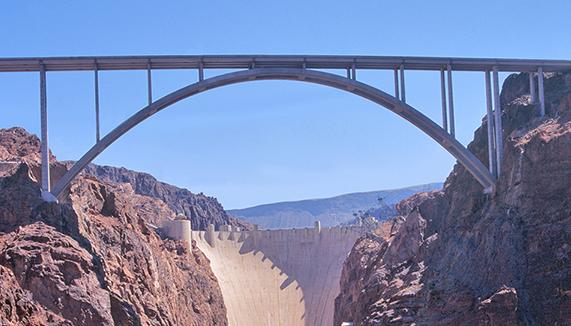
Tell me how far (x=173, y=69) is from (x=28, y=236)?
37.8 feet

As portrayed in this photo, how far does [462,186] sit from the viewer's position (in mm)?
61188

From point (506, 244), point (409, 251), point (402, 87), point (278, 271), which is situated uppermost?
point (402, 87)

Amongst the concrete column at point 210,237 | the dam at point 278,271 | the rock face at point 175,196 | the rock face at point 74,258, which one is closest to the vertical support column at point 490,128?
the rock face at point 74,258

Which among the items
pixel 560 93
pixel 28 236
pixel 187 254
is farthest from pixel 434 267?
pixel 187 254

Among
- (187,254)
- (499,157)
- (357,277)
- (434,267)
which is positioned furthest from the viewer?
(187,254)

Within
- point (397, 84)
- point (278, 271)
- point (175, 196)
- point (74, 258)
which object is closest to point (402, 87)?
point (397, 84)

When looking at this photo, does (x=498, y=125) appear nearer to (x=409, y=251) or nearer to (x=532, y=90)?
(x=532, y=90)

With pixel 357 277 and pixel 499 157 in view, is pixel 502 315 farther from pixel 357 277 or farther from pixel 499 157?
pixel 357 277

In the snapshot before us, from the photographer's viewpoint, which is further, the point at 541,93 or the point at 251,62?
the point at 541,93

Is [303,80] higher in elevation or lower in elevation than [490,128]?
higher

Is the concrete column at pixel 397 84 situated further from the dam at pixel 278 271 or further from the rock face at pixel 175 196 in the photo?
the rock face at pixel 175 196

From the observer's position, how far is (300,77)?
5266 cm

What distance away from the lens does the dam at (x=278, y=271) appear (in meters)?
110

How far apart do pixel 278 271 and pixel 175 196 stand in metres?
36.0
